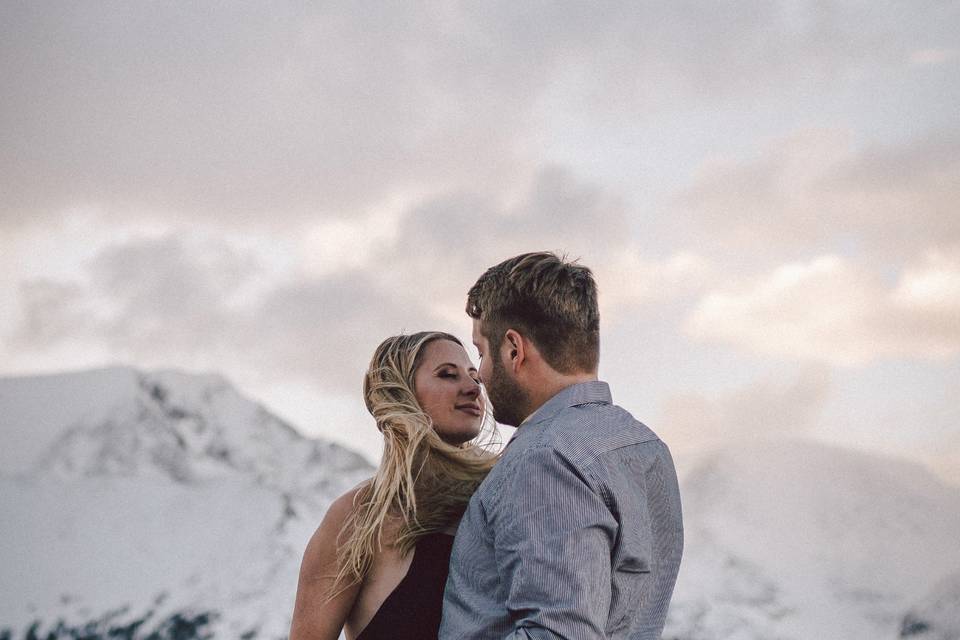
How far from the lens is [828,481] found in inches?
517

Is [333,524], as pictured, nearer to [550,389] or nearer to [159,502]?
[550,389]

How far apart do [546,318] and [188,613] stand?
1237 cm

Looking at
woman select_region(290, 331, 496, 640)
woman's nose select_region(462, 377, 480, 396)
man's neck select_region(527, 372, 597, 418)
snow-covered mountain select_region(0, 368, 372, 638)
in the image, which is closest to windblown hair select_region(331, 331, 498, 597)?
woman select_region(290, 331, 496, 640)

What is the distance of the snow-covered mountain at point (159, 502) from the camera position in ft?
46.8

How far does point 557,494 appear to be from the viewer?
8.36 ft

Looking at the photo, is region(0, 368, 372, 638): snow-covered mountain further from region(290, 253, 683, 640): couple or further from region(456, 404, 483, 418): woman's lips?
region(290, 253, 683, 640): couple

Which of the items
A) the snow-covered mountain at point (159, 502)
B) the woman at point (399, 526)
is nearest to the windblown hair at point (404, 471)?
the woman at point (399, 526)

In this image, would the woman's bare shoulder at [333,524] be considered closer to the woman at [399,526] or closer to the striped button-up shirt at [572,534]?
the woman at [399,526]

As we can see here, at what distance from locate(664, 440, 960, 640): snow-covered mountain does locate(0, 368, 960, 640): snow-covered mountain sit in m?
0.02

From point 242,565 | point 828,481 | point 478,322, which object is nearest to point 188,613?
point 242,565

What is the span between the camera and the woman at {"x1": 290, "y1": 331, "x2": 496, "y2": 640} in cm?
369

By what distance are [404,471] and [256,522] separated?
11.2 metres

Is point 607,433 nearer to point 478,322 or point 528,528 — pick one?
point 528,528

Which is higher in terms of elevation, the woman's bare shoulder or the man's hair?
the man's hair
